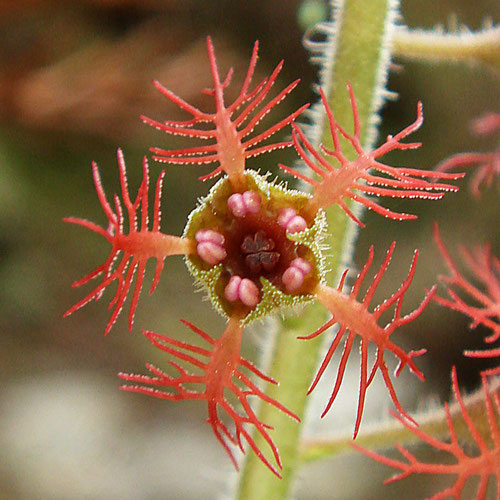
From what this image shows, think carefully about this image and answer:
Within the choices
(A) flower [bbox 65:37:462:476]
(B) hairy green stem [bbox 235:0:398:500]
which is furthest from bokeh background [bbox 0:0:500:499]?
(A) flower [bbox 65:37:462:476]

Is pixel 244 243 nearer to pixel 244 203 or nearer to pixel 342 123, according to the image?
pixel 244 203

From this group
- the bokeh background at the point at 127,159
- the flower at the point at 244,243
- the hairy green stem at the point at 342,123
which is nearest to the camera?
the flower at the point at 244,243

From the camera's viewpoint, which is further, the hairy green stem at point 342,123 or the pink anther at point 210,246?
the hairy green stem at point 342,123

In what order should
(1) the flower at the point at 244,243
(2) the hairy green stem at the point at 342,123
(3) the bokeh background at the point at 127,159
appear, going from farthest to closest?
(3) the bokeh background at the point at 127,159
(2) the hairy green stem at the point at 342,123
(1) the flower at the point at 244,243

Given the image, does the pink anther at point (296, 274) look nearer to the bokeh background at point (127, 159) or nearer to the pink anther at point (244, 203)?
the pink anther at point (244, 203)

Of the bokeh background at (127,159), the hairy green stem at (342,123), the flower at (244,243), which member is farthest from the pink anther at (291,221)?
the bokeh background at (127,159)

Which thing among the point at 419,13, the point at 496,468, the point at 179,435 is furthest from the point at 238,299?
the point at 419,13

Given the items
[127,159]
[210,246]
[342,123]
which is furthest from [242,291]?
[127,159]

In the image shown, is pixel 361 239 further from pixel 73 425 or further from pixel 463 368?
pixel 73 425

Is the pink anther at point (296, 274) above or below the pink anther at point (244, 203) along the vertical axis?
below
